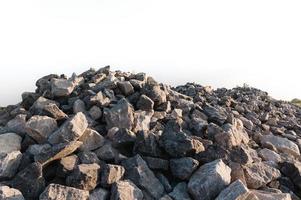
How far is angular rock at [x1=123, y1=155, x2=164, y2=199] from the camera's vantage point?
8672 millimetres

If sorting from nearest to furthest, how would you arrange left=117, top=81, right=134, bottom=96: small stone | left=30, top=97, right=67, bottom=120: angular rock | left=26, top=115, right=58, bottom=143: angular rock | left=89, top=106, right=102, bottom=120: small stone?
left=26, top=115, right=58, bottom=143: angular rock, left=30, top=97, right=67, bottom=120: angular rock, left=89, top=106, right=102, bottom=120: small stone, left=117, top=81, right=134, bottom=96: small stone

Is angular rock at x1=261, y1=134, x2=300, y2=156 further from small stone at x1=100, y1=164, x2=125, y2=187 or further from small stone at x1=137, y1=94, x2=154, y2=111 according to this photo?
small stone at x1=100, y1=164, x2=125, y2=187

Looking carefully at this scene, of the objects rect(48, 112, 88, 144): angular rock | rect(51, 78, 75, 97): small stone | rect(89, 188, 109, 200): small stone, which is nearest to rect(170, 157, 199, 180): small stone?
rect(89, 188, 109, 200): small stone

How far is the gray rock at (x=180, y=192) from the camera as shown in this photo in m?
8.53

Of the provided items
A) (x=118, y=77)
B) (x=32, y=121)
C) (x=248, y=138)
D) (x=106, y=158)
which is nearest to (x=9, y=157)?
(x=32, y=121)

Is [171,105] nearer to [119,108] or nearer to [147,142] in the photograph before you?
[119,108]

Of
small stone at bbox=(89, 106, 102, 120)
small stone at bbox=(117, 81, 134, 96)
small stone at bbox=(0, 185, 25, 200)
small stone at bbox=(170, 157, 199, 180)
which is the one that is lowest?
small stone at bbox=(0, 185, 25, 200)

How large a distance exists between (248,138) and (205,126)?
5.22 ft

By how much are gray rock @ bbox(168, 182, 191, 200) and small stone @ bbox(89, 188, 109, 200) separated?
4.21 ft

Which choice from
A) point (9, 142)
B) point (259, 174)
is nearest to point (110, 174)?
point (9, 142)

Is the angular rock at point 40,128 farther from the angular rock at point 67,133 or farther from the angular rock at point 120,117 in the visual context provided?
the angular rock at point 120,117

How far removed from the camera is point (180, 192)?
28.4ft

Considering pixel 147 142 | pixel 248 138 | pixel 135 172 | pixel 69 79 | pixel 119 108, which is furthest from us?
pixel 69 79

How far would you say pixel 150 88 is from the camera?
11.9 m
